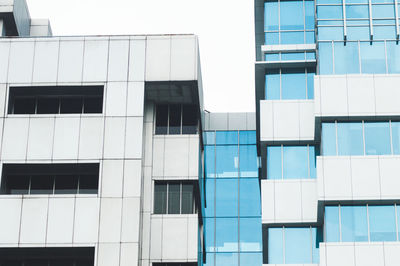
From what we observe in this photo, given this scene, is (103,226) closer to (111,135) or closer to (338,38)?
(111,135)

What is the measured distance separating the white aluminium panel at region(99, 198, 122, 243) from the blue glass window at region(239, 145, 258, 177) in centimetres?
1325

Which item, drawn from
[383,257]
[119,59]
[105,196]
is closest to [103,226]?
[105,196]

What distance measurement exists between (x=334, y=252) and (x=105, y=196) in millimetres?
12088

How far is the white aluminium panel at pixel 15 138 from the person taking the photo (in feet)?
147

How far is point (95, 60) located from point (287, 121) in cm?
1125

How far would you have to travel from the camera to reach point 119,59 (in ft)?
152

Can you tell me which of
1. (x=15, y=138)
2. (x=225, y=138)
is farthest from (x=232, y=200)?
(x=15, y=138)

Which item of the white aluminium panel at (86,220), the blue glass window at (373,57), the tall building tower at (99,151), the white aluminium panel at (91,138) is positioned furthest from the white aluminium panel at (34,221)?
the blue glass window at (373,57)

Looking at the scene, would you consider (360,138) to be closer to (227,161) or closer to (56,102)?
(227,161)

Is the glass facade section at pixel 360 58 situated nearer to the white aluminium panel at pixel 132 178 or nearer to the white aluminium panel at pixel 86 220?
the white aluminium panel at pixel 132 178

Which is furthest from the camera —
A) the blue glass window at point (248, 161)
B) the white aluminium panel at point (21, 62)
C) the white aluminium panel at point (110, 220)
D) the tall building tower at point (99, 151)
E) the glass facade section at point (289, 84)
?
the blue glass window at point (248, 161)

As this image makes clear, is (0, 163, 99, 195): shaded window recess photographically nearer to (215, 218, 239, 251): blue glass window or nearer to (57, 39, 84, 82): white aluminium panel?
(57, 39, 84, 82): white aluminium panel

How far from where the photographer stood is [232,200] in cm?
5369

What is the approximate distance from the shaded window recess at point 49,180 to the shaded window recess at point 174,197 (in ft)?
11.5
